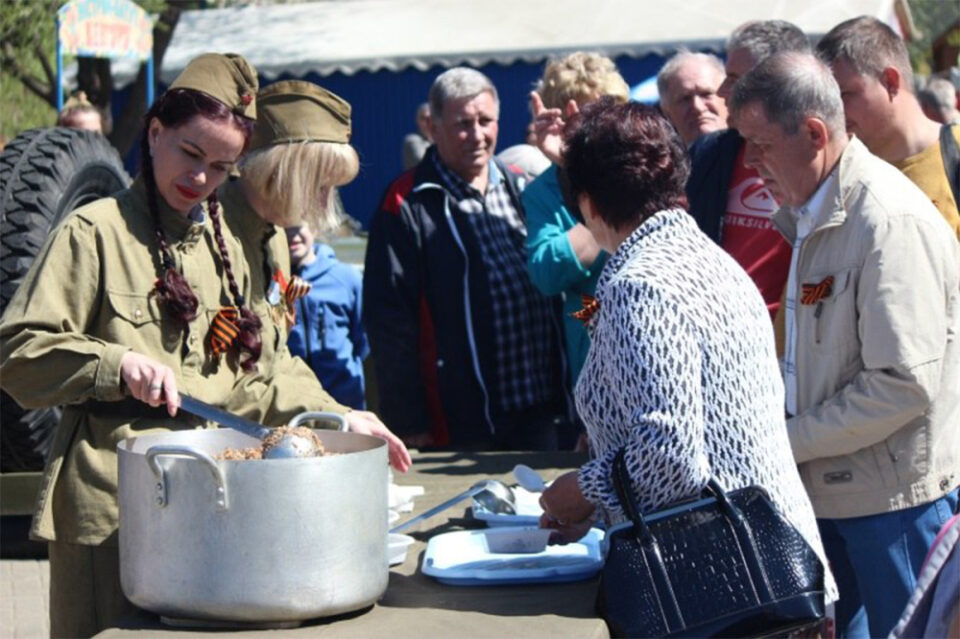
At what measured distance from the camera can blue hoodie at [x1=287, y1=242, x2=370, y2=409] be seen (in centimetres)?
455

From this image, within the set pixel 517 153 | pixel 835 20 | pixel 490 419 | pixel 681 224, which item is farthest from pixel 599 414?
pixel 835 20

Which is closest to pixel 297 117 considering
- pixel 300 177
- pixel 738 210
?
pixel 300 177

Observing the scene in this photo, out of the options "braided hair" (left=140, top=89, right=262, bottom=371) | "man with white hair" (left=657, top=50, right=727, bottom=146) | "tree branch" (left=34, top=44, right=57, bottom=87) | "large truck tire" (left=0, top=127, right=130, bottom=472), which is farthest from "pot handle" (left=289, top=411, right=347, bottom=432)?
"tree branch" (left=34, top=44, right=57, bottom=87)

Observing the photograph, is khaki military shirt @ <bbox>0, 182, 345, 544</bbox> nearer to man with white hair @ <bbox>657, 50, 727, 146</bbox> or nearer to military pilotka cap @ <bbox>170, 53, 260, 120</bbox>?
military pilotka cap @ <bbox>170, 53, 260, 120</bbox>

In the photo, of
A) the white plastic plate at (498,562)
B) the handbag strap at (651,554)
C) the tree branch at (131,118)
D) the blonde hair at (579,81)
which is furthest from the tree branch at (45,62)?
the handbag strap at (651,554)

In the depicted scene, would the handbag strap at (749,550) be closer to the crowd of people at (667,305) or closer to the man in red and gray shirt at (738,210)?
the crowd of people at (667,305)

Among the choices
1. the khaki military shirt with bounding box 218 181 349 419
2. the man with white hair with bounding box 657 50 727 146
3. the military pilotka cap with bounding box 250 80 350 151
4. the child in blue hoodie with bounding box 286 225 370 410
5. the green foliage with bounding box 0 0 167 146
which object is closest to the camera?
the khaki military shirt with bounding box 218 181 349 419

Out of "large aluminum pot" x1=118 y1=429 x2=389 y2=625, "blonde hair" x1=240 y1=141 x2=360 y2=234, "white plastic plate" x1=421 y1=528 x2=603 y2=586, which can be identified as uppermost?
"blonde hair" x1=240 y1=141 x2=360 y2=234

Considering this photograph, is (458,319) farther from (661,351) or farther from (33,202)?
(661,351)

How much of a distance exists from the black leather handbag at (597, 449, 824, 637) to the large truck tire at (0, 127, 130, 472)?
328 cm

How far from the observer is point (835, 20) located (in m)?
13.5

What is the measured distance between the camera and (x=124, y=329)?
2.41 metres

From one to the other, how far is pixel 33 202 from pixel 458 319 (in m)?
1.66

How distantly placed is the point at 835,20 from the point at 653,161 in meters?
12.0
